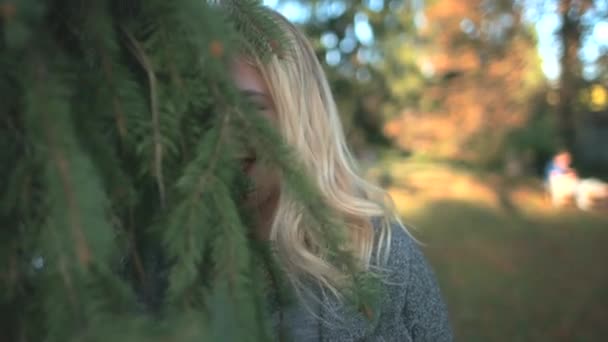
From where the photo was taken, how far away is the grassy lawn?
25.8 feet

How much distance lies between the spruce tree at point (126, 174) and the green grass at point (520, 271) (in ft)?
23.3

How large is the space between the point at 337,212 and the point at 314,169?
147 mm

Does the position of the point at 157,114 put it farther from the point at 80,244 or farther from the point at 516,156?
the point at 516,156

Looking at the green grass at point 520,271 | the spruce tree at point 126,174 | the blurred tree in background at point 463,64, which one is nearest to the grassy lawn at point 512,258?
the green grass at point 520,271

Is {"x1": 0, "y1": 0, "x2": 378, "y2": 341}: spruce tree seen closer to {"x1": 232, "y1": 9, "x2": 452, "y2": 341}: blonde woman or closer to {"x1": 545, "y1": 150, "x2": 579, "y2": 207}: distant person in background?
{"x1": 232, "y1": 9, "x2": 452, "y2": 341}: blonde woman

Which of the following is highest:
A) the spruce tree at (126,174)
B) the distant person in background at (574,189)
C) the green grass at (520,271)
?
the distant person in background at (574,189)


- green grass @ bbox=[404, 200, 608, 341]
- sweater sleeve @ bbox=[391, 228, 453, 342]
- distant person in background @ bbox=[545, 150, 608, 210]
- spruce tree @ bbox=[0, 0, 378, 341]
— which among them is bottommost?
spruce tree @ bbox=[0, 0, 378, 341]

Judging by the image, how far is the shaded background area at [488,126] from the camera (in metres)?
4.62

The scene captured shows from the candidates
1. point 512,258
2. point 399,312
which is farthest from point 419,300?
point 512,258

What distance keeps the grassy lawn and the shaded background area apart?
1.2 inches

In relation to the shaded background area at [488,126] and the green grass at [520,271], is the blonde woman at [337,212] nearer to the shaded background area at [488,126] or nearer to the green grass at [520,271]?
the shaded background area at [488,126]

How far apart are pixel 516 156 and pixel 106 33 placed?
18.8 metres

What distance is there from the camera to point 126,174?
2.99ft

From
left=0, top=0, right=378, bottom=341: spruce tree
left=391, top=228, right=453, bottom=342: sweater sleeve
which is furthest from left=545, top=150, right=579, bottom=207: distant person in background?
left=0, top=0, right=378, bottom=341: spruce tree
